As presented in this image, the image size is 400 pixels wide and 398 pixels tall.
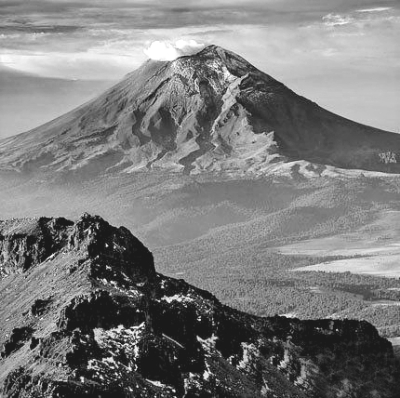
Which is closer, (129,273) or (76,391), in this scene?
(76,391)

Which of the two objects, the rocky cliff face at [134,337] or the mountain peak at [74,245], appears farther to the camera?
the mountain peak at [74,245]

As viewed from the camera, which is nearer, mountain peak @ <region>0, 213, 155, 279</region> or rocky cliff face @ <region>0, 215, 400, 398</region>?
rocky cliff face @ <region>0, 215, 400, 398</region>

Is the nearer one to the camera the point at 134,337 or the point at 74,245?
the point at 134,337

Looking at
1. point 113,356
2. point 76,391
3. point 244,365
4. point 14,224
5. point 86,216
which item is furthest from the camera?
point 14,224

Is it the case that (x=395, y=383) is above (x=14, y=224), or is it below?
below

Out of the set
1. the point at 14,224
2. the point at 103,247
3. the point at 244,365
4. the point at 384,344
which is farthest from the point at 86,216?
the point at 384,344

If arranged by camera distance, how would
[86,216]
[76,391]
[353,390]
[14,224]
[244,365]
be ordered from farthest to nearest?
[14,224], [86,216], [353,390], [244,365], [76,391]

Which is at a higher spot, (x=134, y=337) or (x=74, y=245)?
(x=74, y=245)

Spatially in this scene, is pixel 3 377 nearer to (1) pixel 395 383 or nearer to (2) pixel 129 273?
(2) pixel 129 273
